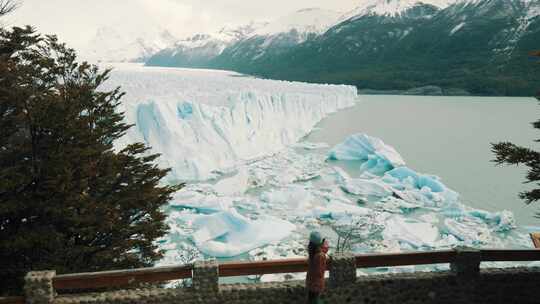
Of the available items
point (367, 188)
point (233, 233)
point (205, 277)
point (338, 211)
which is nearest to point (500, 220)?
point (338, 211)

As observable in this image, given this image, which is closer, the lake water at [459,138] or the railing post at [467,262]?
the railing post at [467,262]

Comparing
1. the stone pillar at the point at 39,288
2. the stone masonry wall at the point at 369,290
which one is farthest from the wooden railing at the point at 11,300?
the stone masonry wall at the point at 369,290

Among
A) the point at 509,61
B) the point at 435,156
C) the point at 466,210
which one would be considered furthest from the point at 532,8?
the point at 466,210

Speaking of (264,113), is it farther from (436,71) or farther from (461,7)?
(461,7)

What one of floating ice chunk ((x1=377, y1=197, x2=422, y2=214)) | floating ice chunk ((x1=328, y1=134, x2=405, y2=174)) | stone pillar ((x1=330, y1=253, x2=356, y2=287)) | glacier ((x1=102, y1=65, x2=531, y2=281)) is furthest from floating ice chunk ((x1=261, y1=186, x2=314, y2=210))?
stone pillar ((x1=330, y1=253, x2=356, y2=287))

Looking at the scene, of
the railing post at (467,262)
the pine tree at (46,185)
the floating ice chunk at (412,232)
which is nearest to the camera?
the railing post at (467,262)

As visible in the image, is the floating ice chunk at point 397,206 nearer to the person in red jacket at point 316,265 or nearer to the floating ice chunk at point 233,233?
the floating ice chunk at point 233,233
